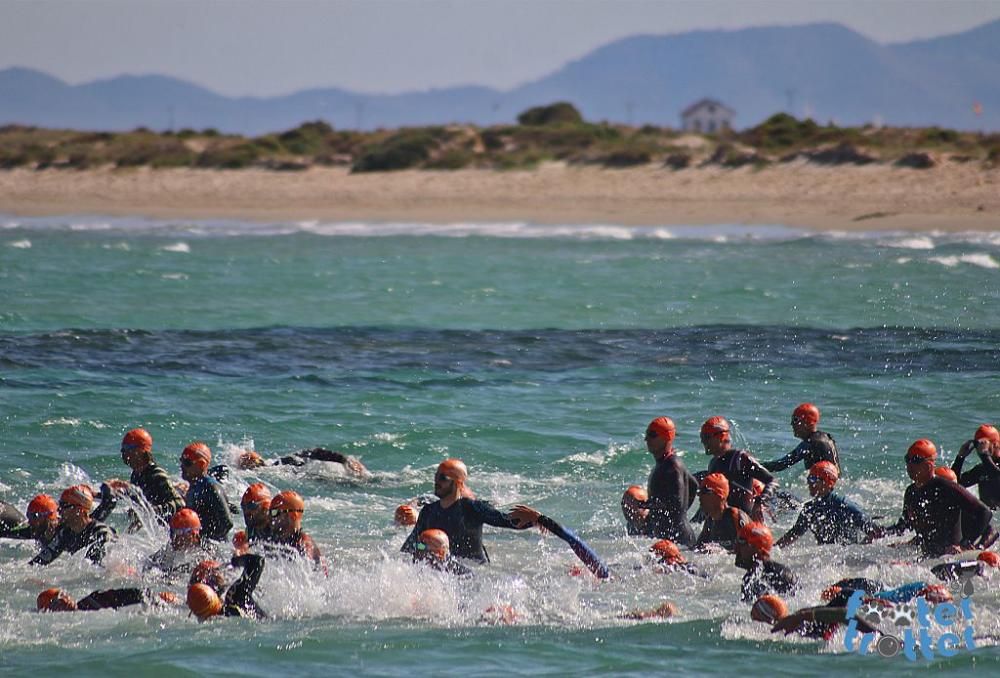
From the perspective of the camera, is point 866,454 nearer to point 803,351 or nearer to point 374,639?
point 803,351

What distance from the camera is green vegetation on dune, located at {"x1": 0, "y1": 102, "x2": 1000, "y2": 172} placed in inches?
1955

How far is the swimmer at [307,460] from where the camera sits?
54.5 feet

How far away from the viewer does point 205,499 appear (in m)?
13.1

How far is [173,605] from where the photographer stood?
39.1ft

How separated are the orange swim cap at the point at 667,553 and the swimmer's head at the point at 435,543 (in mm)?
2054

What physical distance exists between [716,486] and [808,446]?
2.34m

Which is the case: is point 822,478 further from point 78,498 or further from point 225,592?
point 78,498

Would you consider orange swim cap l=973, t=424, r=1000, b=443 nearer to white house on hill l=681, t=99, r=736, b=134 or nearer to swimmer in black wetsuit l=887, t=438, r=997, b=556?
swimmer in black wetsuit l=887, t=438, r=997, b=556

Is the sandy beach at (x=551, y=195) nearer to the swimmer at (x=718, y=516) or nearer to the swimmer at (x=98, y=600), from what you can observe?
the swimmer at (x=718, y=516)

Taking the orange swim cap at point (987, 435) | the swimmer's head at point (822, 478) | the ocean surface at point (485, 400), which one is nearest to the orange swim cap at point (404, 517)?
the ocean surface at point (485, 400)

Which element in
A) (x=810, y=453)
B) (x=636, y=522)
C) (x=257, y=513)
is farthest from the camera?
(x=810, y=453)

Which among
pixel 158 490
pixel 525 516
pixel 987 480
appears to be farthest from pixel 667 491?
pixel 158 490

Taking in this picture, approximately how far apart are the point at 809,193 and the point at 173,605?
122 feet

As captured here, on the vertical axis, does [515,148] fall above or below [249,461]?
above
